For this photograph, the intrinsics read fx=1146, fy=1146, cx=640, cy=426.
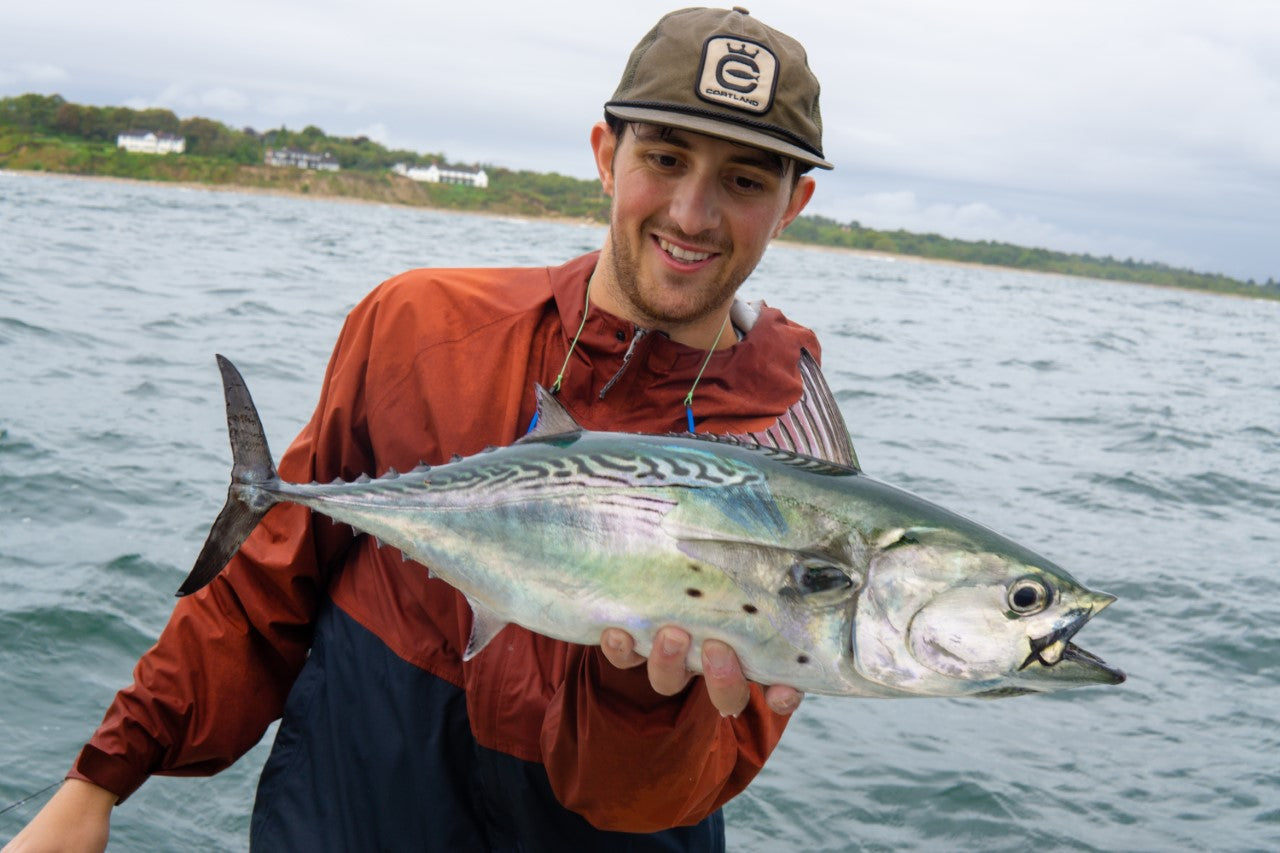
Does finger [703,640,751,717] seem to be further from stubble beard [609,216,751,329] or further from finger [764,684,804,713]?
stubble beard [609,216,751,329]

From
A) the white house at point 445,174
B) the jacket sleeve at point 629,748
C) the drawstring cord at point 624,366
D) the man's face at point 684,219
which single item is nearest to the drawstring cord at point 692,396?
the drawstring cord at point 624,366

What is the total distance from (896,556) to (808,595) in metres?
0.19

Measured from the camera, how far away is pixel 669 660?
2.24 metres

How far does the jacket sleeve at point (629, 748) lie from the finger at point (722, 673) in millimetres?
145

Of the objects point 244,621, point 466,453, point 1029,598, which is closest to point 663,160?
point 466,453

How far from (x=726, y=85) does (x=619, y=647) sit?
1.37 m

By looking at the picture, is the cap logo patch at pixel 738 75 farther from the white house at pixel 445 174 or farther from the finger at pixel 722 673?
the white house at pixel 445 174

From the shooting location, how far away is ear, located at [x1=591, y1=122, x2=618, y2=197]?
3.18 metres

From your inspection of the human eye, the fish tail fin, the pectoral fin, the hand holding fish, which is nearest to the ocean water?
the fish tail fin

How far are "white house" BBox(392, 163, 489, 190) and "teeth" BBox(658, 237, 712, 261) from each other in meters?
130

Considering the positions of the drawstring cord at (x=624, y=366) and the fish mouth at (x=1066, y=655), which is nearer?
the fish mouth at (x=1066, y=655)

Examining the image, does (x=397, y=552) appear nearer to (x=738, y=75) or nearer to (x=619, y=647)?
(x=619, y=647)

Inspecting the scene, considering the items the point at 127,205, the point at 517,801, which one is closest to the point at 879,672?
the point at 517,801

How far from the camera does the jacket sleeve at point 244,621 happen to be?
2.94 metres
